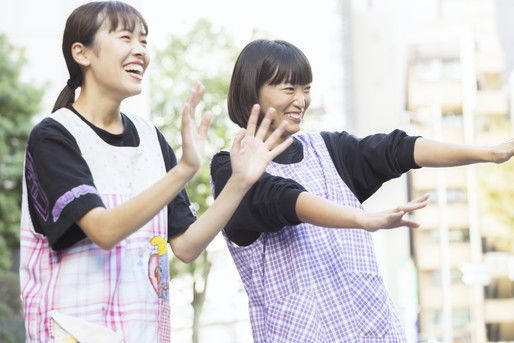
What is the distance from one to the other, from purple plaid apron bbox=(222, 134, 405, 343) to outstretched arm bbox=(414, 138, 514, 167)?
195 millimetres

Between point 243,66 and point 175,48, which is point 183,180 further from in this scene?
point 175,48

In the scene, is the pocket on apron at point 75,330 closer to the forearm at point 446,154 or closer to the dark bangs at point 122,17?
the dark bangs at point 122,17

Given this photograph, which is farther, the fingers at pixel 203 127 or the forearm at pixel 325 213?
the forearm at pixel 325 213

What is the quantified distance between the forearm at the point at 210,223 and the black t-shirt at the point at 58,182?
0.23 metres

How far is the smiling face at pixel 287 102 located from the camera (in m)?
2.38

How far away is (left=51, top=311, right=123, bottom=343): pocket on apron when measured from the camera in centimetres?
193

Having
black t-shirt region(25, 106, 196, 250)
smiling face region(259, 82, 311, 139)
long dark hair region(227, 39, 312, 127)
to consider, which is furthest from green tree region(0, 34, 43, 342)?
black t-shirt region(25, 106, 196, 250)

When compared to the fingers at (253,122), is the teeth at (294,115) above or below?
above

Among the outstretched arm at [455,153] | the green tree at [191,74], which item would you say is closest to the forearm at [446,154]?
the outstretched arm at [455,153]

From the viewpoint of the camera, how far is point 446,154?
2303 mm

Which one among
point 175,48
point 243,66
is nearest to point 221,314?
point 175,48

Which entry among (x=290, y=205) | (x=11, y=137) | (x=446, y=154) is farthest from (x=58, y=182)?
(x=11, y=137)

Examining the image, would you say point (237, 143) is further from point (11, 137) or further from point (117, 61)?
point (11, 137)

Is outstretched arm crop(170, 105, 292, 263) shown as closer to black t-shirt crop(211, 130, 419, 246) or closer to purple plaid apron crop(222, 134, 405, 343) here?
black t-shirt crop(211, 130, 419, 246)
